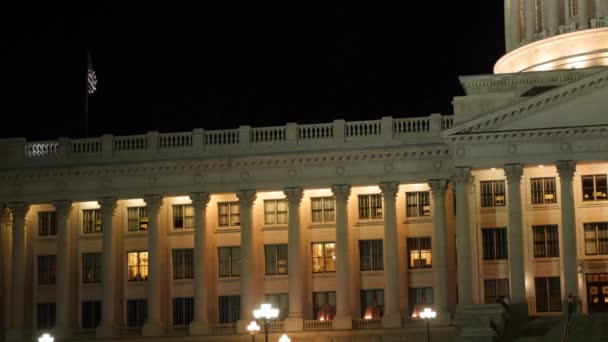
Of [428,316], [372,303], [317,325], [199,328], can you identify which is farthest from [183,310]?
[428,316]

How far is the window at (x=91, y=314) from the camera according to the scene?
82.6 m

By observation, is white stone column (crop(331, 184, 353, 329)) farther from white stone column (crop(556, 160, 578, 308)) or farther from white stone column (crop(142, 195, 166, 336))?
white stone column (crop(556, 160, 578, 308))

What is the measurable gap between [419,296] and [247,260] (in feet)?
34.9

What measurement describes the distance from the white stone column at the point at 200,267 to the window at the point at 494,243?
1695 centimetres

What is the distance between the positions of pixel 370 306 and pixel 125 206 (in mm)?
16981

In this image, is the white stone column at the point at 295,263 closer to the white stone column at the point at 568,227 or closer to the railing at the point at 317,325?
the railing at the point at 317,325

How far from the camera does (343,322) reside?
7731cm

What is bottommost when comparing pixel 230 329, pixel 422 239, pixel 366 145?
pixel 230 329

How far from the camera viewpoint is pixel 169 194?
81.4 m

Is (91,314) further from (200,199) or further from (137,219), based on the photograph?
(200,199)

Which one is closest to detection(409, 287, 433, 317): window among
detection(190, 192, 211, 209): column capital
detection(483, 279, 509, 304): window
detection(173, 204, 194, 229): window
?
detection(483, 279, 509, 304): window

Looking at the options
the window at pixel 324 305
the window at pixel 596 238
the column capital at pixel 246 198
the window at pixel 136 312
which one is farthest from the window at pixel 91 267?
the window at pixel 596 238

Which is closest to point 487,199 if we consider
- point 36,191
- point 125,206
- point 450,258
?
point 450,258

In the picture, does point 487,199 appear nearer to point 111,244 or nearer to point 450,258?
point 450,258
